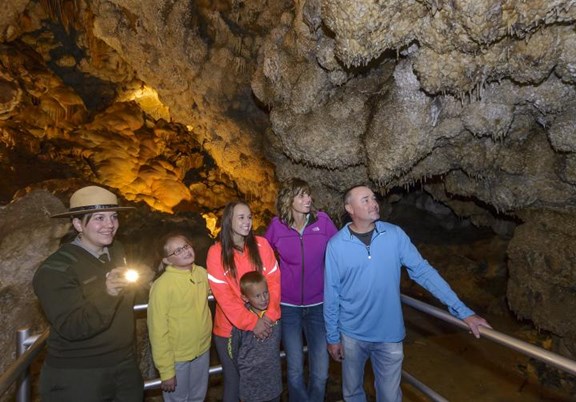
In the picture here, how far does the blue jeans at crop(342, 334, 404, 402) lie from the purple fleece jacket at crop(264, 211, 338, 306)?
41 cm

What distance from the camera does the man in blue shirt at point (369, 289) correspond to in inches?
97.7

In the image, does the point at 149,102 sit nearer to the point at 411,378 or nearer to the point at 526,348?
the point at 411,378

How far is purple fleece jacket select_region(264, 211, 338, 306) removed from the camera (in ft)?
9.30

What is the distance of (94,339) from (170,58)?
240 inches

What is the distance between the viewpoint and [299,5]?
15.5 ft

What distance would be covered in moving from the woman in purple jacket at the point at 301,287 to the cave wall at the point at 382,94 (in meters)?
1.63

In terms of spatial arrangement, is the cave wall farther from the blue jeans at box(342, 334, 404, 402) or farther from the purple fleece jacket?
the blue jeans at box(342, 334, 404, 402)

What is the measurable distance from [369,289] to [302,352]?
765mm

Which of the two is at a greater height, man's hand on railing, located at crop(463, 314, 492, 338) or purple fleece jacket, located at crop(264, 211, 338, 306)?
purple fleece jacket, located at crop(264, 211, 338, 306)

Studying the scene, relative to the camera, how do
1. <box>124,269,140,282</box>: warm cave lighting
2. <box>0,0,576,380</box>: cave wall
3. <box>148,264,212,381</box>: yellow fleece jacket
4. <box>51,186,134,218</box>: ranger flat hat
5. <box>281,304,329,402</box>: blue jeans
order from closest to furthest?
<box>124,269,140,282</box>: warm cave lighting, <box>51,186,134,218</box>: ranger flat hat, <box>148,264,212,381</box>: yellow fleece jacket, <box>281,304,329,402</box>: blue jeans, <box>0,0,576,380</box>: cave wall

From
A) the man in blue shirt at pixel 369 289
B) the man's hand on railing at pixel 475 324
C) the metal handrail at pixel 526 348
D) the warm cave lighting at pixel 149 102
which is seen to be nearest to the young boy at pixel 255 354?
the man in blue shirt at pixel 369 289

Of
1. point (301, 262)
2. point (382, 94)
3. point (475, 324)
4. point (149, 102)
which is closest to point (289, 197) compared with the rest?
point (301, 262)

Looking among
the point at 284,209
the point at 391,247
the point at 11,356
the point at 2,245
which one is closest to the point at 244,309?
the point at 284,209

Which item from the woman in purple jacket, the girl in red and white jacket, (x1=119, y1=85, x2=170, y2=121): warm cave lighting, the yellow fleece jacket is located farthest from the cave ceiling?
the yellow fleece jacket
